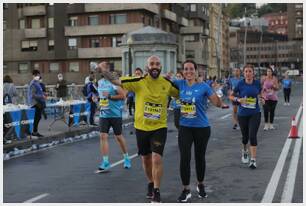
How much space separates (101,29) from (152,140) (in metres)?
60.6

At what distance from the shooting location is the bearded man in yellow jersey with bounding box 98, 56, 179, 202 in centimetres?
748

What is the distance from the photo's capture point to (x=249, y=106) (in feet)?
33.9

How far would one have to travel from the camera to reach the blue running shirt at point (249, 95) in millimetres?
10328

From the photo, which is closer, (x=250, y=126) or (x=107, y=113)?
(x=107, y=113)

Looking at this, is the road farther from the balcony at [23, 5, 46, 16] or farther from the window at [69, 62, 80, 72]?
the balcony at [23, 5, 46, 16]

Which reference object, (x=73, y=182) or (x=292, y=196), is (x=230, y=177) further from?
(x=73, y=182)

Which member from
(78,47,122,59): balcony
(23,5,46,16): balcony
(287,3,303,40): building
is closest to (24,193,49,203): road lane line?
(78,47,122,59): balcony

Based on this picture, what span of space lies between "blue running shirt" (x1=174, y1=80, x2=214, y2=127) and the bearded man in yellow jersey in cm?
15

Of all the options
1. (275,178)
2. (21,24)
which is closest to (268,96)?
(275,178)

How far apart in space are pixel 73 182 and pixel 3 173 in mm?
1923

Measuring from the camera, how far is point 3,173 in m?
10.4

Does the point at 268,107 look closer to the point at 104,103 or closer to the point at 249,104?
the point at 249,104

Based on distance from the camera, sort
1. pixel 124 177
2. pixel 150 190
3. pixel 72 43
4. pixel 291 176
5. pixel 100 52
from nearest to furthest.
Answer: pixel 150 190
pixel 291 176
pixel 124 177
pixel 100 52
pixel 72 43

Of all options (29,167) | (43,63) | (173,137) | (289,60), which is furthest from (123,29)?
(289,60)
